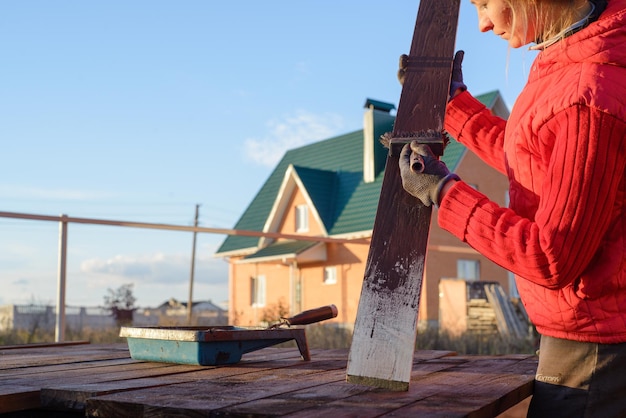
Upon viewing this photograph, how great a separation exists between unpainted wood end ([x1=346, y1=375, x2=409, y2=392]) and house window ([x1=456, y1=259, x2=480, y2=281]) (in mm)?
17212

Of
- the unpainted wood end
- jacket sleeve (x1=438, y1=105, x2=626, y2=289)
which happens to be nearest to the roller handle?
the unpainted wood end

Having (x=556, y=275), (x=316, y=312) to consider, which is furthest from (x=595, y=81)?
(x=316, y=312)

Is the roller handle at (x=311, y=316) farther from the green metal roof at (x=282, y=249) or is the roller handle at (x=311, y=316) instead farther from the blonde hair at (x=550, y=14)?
the green metal roof at (x=282, y=249)

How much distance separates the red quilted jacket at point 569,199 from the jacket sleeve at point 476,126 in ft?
1.28

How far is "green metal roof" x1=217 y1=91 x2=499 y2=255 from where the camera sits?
1864 centimetres

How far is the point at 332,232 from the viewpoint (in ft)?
62.2

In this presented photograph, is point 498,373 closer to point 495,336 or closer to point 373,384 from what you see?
point 373,384

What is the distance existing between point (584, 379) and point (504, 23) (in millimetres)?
861

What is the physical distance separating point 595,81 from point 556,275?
426 millimetres

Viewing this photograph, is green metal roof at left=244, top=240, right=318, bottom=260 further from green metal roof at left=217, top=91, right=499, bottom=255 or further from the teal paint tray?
the teal paint tray

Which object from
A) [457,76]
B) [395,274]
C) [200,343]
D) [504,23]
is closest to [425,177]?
[395,274]

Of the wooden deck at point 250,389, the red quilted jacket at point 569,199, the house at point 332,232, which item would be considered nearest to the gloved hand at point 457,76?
the red quilted jacket at point 569,199

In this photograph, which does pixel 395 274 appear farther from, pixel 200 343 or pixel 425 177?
pixel 200 343

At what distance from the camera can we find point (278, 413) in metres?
1.44
